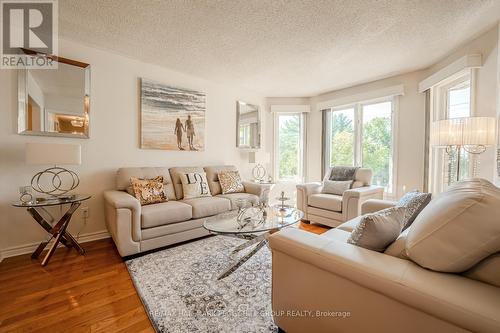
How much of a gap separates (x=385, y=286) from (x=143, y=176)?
9.30 feet

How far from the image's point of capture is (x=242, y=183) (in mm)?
3766

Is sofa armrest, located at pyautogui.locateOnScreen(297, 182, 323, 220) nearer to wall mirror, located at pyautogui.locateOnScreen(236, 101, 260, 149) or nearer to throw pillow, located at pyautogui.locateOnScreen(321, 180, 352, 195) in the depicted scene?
throw pillow, located at pyautogui.locateOnScreen(321, 180, 352, 195)

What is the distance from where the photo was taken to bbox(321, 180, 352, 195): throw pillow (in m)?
3.48

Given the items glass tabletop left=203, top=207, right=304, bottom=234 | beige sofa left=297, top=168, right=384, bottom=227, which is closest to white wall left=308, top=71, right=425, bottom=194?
beige sofa left=297, top=168, right=384, bottom=227

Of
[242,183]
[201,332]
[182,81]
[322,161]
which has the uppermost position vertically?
[182,81]

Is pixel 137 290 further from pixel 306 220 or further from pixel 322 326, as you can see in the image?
pixel 306 220

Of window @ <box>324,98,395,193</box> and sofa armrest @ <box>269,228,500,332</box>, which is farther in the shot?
window @ <box>324,98,395,193</box>

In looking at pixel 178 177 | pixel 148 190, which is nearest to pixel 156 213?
pixel 148 190

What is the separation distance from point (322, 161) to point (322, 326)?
13.0 ft

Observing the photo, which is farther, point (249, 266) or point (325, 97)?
point (325, 97)

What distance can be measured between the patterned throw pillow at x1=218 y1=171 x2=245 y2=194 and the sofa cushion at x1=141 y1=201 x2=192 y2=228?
35.1 inches

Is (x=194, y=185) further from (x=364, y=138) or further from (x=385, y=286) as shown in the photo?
(x=364, y=138)

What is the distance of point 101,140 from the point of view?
2.86m

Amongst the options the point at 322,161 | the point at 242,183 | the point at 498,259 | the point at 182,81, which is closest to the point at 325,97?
the point at 322,161
